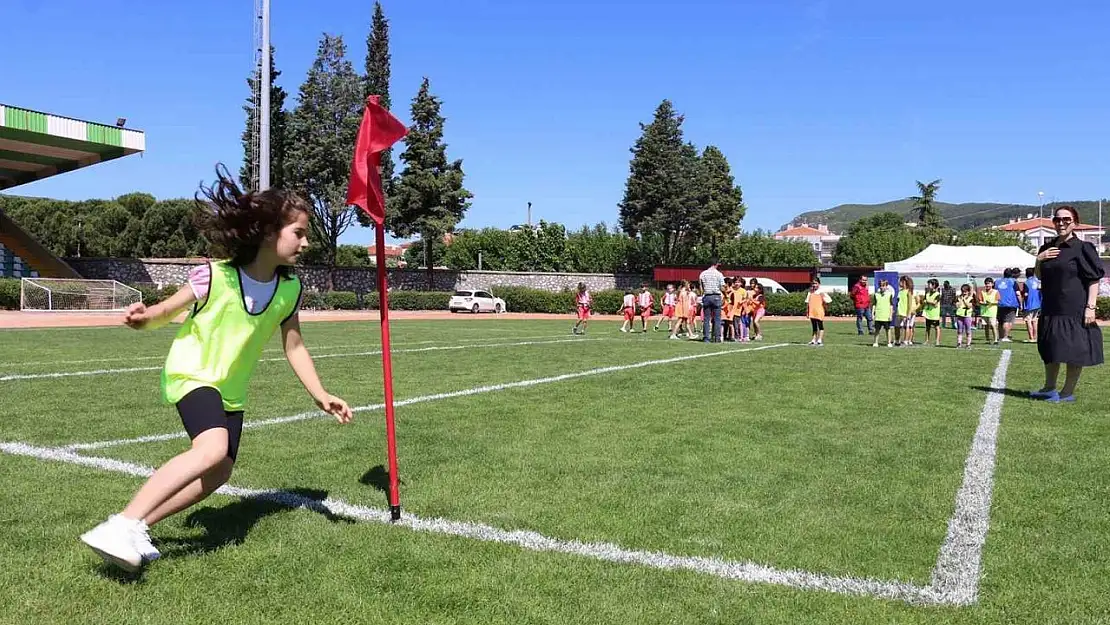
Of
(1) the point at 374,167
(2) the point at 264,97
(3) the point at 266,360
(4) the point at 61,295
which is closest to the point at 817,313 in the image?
(3) the point at 266,360

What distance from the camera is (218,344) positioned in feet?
11.2

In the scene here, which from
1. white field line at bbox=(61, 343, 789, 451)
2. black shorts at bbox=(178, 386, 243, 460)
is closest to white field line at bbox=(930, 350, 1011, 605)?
black shorts at bbox=(178, 386, 243, 460)

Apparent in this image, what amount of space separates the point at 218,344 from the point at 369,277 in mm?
48940

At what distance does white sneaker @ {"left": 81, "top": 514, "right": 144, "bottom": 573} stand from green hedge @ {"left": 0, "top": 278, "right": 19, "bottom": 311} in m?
37.4

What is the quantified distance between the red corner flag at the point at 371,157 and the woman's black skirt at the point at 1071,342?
710 centimetres

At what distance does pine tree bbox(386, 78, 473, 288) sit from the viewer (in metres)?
50.9

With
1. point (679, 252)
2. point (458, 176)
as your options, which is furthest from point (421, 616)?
point (679, 252)

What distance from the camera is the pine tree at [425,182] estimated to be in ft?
167

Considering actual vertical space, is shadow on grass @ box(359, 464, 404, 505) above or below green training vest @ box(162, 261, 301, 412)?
below

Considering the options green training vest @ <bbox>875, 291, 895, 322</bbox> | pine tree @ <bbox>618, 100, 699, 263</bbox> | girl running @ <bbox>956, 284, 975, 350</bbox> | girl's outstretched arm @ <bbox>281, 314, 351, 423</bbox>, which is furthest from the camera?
pine tree @ <bbox>618, 100, 699, 263</bbox>

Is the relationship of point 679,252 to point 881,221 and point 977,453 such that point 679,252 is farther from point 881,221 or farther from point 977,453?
point 881,221

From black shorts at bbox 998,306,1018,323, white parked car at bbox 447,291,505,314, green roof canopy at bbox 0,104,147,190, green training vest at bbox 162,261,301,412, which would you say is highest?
green roof canopy at bbox 0,104,147,190

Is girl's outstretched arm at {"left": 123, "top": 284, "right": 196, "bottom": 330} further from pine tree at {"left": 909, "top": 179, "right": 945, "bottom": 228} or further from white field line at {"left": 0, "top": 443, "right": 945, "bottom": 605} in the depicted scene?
pine tree at {"left": 909, "top": 179, "right": 945, "bottom": 228}

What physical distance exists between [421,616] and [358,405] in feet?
17.2
